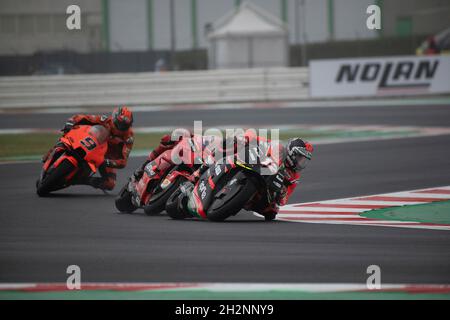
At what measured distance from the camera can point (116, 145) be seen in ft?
40.4

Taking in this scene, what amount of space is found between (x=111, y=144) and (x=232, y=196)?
11.8 ft

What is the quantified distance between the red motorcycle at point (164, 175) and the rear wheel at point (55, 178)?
1700 mm

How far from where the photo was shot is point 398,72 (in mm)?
29797

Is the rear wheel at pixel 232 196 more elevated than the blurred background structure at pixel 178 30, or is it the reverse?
the blurred background structure at pixel 178 30

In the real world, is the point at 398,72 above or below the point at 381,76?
above

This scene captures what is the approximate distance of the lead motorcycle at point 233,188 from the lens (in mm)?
9141

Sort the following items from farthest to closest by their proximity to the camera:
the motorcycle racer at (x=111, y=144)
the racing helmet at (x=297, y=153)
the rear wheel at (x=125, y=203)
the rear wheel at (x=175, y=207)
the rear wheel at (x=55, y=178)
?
the motorcycle racer at (x=111, y=144), the rear wheel at (x=55, y=178), the rear wheel at (x=125, y=203), the rear wheel at (x=175, y=207), the racing helmet at (x=297, y=153)

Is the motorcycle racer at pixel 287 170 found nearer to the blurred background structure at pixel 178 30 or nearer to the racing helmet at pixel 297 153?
the racing helmet at pixel 297 153

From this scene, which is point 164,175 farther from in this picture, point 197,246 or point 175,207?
point 197,246

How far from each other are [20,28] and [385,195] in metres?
35.9

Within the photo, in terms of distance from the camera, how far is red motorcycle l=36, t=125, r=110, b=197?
11852 millimetres

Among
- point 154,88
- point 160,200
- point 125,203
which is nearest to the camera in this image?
point 160,200

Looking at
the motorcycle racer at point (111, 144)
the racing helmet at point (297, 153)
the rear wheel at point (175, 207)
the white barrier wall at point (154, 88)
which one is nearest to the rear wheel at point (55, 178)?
the motorcycle racer at point (111, 144)

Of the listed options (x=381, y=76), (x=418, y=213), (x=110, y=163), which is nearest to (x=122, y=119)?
(x=110, y=163)
